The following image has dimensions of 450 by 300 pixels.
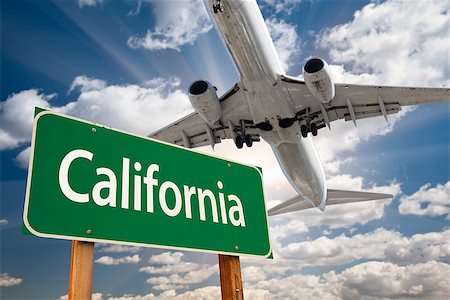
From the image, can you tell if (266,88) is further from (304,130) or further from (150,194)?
(150,194)

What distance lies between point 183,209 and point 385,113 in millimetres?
16607

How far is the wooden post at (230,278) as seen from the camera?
1.90m

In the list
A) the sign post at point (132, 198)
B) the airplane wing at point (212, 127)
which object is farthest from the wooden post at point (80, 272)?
the airplane wing at point (212, 127)

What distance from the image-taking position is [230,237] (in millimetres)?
1963

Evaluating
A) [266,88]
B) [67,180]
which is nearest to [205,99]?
[266,88]

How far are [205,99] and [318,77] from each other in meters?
4.60

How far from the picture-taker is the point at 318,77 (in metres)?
13.4

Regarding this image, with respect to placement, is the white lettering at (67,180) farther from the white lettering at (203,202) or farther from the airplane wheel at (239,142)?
the airplane wheel at (239,142)

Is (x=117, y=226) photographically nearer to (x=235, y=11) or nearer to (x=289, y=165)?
(x=235, y=11)

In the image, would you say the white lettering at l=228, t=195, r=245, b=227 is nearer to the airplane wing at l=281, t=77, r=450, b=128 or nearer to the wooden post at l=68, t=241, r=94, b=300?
the wooden post at l=68, t=241, r=94, b=300

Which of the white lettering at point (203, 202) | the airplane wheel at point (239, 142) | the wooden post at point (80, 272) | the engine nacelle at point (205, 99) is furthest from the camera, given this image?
the airplane wheel at point (239, 142)

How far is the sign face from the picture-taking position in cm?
143

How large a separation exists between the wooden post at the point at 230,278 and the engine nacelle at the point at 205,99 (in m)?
13.3

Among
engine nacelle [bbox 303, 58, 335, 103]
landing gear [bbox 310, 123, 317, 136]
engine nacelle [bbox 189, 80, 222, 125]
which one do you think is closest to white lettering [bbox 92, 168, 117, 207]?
engine nacelle [bbox 303, 58, 335, 103]
